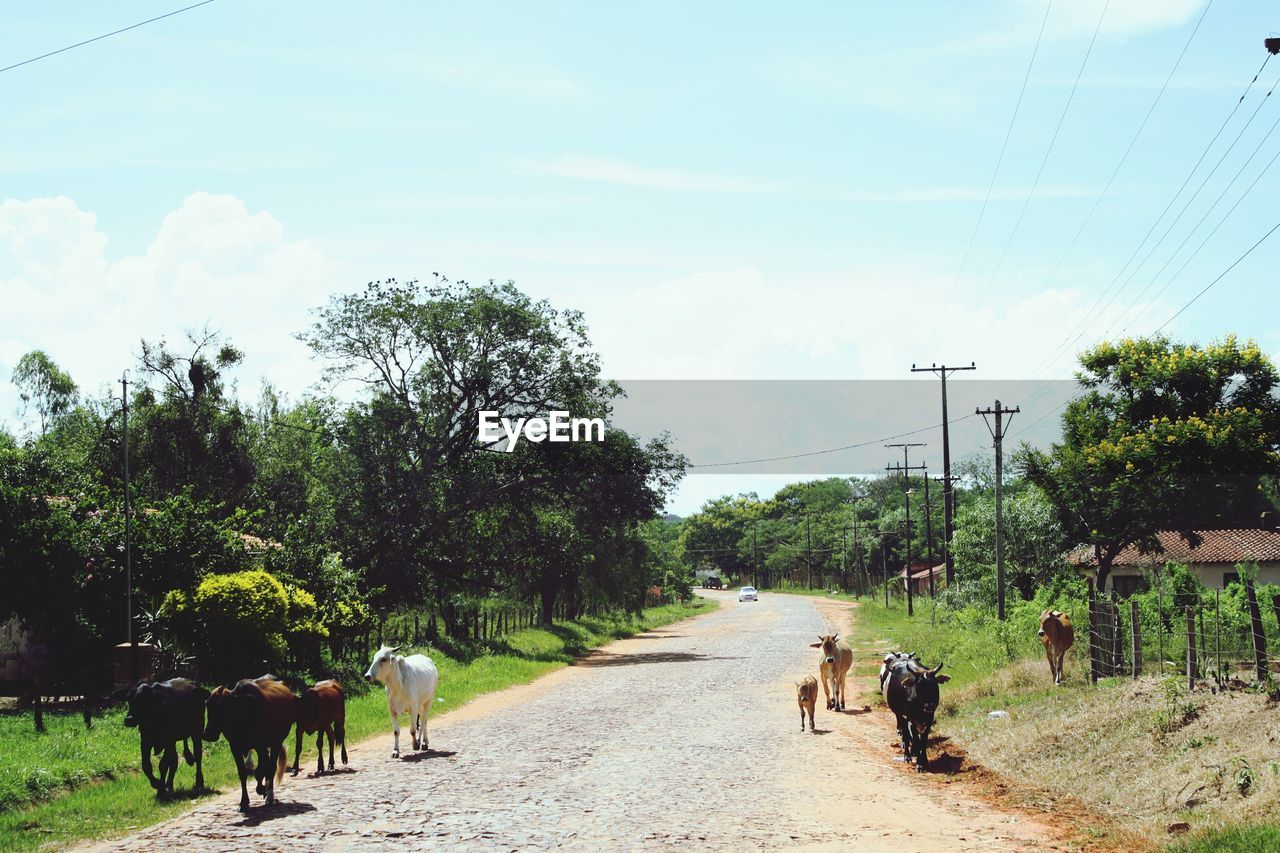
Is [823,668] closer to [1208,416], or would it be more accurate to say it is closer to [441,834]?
[441,834]

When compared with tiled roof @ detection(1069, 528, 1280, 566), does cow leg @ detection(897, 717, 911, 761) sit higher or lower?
lower

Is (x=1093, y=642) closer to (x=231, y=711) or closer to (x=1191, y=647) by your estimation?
(x=1191, y=647)

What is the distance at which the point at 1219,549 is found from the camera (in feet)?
165

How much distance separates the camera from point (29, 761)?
46.2 ft

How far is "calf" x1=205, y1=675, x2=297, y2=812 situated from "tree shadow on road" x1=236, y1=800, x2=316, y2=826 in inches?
8.7

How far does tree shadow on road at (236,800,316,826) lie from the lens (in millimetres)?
11750

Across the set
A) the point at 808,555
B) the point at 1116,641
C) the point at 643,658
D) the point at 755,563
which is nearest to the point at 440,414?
the point at 643,658

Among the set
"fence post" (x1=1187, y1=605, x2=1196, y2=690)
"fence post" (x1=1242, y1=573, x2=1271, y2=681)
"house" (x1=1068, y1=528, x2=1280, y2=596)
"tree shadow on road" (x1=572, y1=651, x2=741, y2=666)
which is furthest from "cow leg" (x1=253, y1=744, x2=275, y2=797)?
"house" (x1=1068, y1=528, x2=1280, y2=596)

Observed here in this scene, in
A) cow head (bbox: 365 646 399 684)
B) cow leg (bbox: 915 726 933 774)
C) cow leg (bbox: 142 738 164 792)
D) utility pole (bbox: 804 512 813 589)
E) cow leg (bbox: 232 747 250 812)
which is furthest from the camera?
utility pole (bbox: 804 512 813 589)

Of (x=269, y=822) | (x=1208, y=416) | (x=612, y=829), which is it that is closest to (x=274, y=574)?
(x=269, y=822)

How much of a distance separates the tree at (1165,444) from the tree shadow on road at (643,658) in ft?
47.4

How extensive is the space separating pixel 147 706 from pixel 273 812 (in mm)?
2232

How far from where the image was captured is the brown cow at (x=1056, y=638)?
19438 millimetres

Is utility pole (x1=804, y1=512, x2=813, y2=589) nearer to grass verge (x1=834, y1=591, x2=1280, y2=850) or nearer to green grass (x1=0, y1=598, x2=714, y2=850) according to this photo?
green grass (x1=0, y1=598, x2=714, y2=850)
